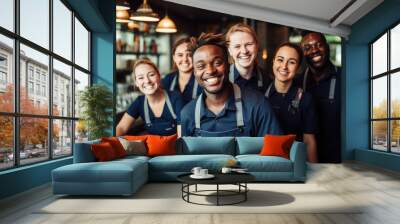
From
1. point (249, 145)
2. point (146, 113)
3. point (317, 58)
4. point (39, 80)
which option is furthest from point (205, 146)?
point (317, 58)

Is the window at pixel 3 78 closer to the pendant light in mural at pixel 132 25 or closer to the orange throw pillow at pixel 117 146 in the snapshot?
the orange throw pillow at pixel 117 146

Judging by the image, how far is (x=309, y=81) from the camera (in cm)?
941

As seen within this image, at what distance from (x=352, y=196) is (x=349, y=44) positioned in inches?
208

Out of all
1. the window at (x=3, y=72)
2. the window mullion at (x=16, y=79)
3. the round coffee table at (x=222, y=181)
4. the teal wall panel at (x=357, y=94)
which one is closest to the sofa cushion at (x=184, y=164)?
the round coffee table at (x=222, y=181)

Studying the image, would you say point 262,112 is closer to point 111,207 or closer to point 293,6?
point 293,6

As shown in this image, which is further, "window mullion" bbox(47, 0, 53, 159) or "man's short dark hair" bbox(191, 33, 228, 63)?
"man's short dark hair" bbox(191, 33, 228, 63)

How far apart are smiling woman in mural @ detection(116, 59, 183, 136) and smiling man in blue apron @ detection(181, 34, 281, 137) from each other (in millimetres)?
265

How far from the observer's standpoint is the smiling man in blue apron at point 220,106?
8984 millimetres

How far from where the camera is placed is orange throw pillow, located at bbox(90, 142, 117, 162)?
6.27 metres

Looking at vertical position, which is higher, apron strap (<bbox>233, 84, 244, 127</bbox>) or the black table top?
apron strap (<bbox>233, 84, 244, 127</bbox>)

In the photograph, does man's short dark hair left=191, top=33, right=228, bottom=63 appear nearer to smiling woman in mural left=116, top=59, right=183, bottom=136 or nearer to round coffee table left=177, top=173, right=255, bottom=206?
smiling woman in mural left=116, top=59, right=183, bottom=136

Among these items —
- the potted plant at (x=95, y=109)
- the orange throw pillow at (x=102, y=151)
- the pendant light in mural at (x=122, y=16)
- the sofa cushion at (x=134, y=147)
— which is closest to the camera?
the orange throw pillow at (x=102, y=151)

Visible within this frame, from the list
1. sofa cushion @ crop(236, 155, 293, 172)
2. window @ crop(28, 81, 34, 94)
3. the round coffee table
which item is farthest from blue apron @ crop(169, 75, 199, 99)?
the round coffee table

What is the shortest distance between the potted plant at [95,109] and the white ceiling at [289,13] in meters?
2.63
